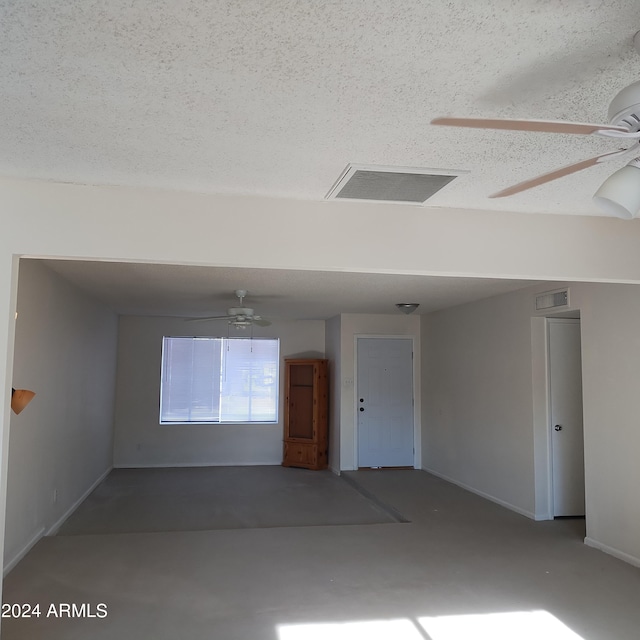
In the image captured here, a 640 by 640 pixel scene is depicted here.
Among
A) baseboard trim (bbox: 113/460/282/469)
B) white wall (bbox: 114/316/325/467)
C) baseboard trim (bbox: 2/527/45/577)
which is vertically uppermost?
white wall (bbox: 114/316/325/467)

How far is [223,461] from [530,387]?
509 cm

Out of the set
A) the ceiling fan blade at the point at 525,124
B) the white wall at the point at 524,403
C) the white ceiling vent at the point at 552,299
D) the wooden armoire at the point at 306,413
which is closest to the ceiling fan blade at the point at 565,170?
the ceiling fan blade at the point at 525,124

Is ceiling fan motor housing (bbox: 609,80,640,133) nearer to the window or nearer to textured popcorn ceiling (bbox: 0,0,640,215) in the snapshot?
textured popcorn ceiling (bbox: 0,0,640,215)

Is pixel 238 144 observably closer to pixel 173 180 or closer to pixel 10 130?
pixel 173 180

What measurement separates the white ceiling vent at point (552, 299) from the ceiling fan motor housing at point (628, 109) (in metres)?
3.55

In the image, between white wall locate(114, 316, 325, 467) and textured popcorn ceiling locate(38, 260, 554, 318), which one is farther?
white wall locate(114, 316, 325, 467)

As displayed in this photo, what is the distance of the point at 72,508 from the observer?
18.9ft

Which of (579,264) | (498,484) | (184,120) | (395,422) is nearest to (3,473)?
(184,120)

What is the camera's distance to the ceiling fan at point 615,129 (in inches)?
56.7

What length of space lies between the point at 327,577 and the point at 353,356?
Result: 14.4 ft

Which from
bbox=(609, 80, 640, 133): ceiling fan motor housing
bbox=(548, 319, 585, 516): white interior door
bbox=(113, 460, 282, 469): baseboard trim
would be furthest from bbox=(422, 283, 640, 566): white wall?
bbox=(609, 80, 640, 133): ceiling fan motor housing

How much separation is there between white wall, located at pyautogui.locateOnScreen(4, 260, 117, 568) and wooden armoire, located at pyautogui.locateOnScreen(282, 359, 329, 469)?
2.81m

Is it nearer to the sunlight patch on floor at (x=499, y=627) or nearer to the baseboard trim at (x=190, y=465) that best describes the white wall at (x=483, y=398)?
the sunlight patch on floor at (x=499, y=627)

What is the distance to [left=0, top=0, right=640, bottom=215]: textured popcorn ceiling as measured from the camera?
1492 mm
